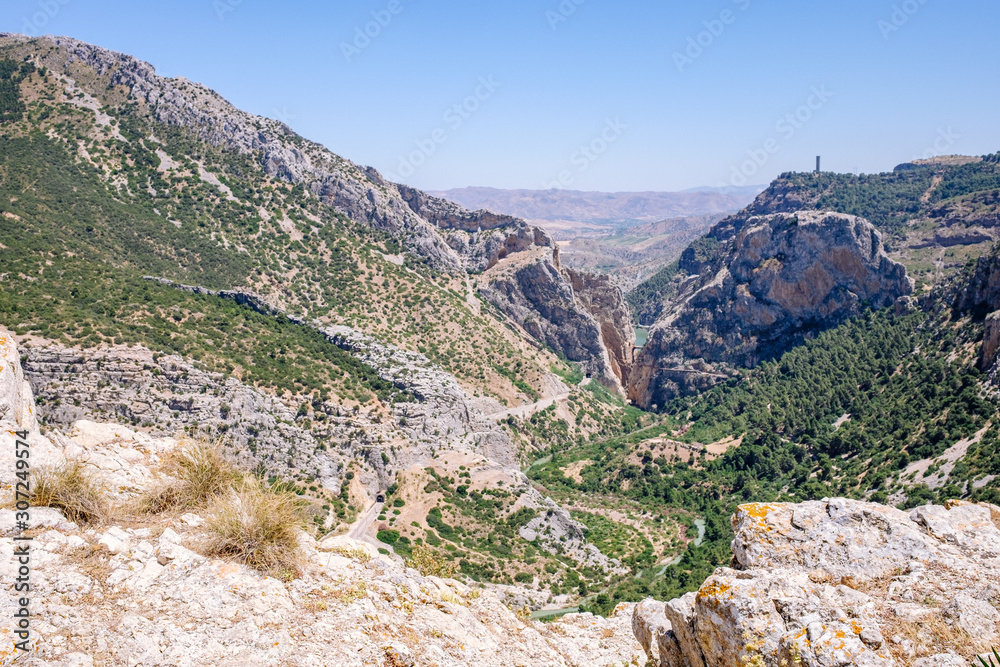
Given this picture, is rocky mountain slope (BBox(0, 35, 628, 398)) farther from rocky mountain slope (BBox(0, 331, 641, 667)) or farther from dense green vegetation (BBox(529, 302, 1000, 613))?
rocky mountain slope (BBox(0, 331, 641, 667))

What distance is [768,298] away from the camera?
97500 millimetres

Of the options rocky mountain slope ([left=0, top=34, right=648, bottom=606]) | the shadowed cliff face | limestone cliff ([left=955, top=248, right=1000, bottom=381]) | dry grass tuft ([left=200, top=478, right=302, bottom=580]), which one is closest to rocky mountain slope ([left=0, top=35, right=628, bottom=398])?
rocky mountain slope ([left=0, top=34, right=648, bottom=606])

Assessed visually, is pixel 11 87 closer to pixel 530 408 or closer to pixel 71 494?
pixel 530 408

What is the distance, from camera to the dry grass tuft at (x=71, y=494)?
9.18 metres

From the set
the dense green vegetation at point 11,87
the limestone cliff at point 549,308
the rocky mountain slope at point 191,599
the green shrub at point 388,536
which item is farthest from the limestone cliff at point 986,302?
the dense green vegetation at point 11,87

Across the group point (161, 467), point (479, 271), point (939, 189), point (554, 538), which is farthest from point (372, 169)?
point (939, 189)

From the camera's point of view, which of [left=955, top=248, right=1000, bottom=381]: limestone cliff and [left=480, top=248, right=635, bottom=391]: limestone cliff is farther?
[left=480, top=248, right=635, bottom=391]: limestone cliff

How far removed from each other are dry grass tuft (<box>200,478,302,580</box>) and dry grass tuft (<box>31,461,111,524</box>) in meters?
1.80

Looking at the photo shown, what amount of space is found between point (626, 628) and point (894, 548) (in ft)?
21.9

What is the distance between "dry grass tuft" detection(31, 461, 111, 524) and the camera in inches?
361

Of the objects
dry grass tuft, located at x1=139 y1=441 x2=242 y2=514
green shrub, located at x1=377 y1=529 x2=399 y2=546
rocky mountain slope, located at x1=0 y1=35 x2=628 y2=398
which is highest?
rocky mountain slope, located at x1=0 y1=35 x2=628 y2=398

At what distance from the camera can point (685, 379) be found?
100m

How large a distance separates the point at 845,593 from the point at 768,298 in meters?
97.4

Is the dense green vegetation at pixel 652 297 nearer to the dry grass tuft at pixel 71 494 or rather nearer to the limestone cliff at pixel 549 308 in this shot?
the limestone cliff at pixel 549 308
